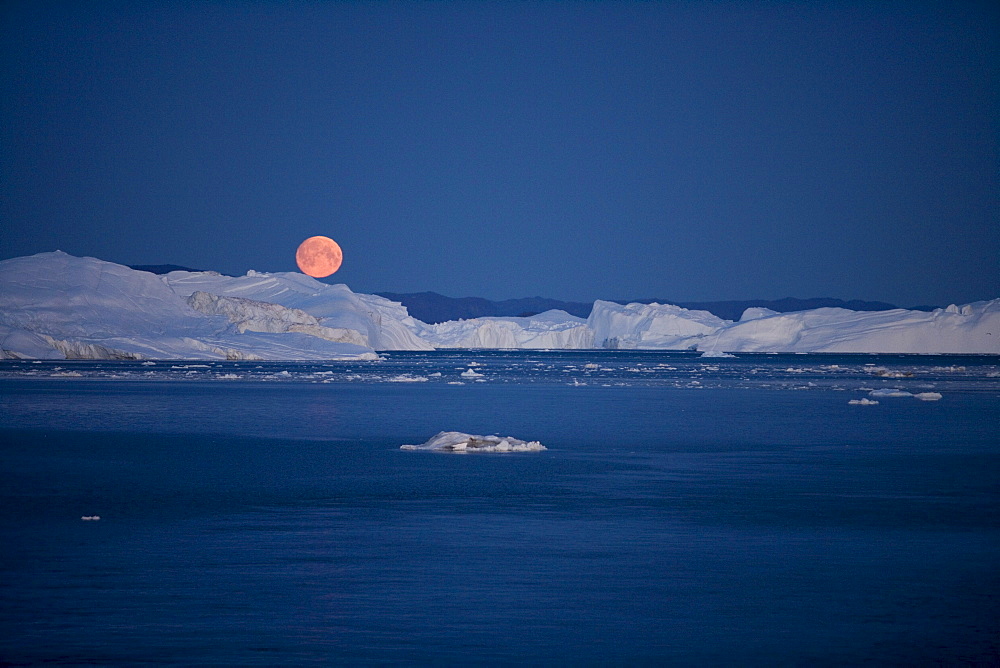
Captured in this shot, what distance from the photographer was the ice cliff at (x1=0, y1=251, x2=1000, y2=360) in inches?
2982

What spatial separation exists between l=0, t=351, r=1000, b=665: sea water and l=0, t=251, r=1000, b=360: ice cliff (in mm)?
52804

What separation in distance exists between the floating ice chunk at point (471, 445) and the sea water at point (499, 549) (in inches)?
22.2

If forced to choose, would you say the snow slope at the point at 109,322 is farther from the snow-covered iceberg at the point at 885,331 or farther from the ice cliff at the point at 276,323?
the snow-covered iceberg at the point at 885,331

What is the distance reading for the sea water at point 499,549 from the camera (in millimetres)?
7938

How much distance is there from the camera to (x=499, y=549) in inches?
442

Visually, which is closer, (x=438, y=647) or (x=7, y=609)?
(x=438, y=647)

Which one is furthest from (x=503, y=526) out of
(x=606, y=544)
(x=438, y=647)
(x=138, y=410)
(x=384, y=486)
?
(x=138, y=410)

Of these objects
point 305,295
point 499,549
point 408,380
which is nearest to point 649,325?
point 305,295

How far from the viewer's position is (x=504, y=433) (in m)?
26.4

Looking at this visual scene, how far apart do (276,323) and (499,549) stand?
88618mm

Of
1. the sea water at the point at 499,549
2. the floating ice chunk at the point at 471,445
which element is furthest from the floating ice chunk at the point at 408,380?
the floating ice chunk at the point at 471,445

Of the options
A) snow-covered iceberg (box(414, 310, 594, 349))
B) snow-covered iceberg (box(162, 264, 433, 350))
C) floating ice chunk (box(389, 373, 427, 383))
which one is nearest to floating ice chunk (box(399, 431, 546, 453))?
floating ice chunk (box(389, 373, 427, 383))

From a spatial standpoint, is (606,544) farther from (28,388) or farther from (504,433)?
(28,388)

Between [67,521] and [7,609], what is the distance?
448 centimetres
